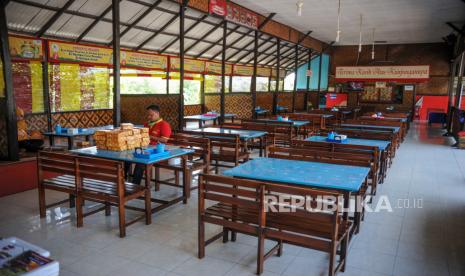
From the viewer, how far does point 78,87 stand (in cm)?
1059

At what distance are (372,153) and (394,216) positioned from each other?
878mm

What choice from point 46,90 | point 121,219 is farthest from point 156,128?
point 46,90

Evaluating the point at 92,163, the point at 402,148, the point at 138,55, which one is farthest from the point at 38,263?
the point at 138,55

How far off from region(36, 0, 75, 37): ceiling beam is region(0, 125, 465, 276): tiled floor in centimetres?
519

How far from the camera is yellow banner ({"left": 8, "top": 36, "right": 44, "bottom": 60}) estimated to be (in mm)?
8602

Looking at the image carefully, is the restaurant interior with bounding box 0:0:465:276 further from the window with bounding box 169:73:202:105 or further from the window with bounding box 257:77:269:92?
the window with bounding box 257:77:269:92

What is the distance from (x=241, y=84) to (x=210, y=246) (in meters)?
15.8

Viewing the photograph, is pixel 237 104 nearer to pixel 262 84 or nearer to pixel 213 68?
pixel 213 68

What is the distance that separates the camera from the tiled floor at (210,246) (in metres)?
3.32

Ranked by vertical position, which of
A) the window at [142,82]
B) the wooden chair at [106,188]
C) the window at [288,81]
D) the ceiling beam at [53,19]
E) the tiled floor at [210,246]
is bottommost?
the tiled floor at [210,246]

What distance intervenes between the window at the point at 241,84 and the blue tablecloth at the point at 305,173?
571 inches

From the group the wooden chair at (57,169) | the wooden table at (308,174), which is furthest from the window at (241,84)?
the wooden table at (308,174)

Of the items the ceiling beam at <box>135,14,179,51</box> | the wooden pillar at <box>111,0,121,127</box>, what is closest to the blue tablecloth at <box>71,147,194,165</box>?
the wooden pillar at <box>111,0,121,127</box>

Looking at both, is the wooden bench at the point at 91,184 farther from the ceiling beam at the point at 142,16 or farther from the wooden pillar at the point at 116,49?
the ceiling beam at the point at 142,16
